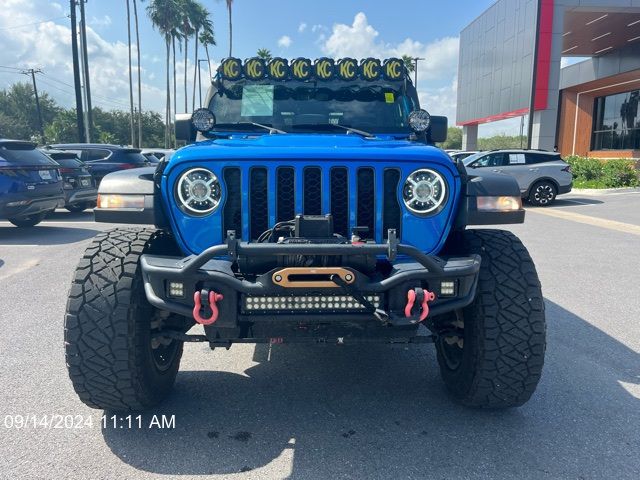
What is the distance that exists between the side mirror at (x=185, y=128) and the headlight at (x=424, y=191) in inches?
76.8

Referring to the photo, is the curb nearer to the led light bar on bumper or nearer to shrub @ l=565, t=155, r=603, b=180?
shrub @ l=565, t=155, r=603, b=180

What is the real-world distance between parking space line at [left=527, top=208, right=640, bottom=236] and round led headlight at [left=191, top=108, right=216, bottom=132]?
8.52 meters

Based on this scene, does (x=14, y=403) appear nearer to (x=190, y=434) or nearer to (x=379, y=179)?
(x=190, y=434)

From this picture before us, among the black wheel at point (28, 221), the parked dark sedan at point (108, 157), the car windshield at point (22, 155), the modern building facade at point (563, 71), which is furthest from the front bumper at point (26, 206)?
the modern building facade at point (563, 71)

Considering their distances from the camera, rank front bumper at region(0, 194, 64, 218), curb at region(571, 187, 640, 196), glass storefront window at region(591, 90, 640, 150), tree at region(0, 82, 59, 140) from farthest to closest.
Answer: tree at region(0, 82, 59, 140) < glass storefront window at region(591, 90, 640, 150) < curb at region(571, 187, 640, 196) < front bumper at region(0, 194, 64, 218)

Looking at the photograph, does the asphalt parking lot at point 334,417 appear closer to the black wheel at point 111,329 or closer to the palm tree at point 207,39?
the black wheel at point 111,329

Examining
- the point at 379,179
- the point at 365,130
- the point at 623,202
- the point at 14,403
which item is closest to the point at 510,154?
the point at 623,202

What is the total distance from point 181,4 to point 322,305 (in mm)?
51026

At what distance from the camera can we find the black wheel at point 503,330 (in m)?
2.61

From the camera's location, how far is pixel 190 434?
104 inches

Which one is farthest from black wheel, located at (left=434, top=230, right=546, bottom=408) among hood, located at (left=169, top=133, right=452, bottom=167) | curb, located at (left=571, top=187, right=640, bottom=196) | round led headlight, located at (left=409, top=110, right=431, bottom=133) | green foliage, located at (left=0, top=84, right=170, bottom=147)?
green foliage, located at (left=0, top=84, right=170, bottom=147)

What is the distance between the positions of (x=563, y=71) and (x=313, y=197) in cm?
3139

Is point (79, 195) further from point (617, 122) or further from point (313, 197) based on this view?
point (617, 122)

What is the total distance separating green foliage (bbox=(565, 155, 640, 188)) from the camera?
17.9m
